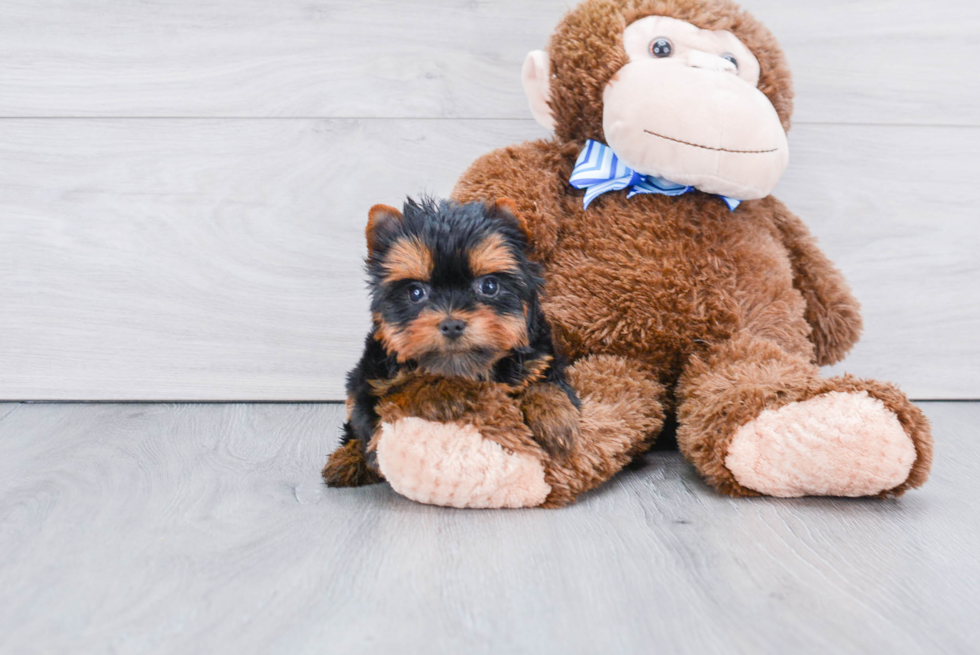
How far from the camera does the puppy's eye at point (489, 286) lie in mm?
996

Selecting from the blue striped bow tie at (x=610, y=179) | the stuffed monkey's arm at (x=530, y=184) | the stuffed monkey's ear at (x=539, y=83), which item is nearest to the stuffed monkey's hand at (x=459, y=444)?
the stuffed monkey's arm at (x=530, y=184)

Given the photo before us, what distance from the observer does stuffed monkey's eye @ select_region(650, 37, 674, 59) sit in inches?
51.4

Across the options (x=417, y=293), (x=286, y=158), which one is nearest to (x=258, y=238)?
(x=286, y=158)

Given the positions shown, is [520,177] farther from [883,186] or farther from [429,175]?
[883,186]

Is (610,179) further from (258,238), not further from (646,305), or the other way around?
(258,238)

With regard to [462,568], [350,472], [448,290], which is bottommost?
[350,472]

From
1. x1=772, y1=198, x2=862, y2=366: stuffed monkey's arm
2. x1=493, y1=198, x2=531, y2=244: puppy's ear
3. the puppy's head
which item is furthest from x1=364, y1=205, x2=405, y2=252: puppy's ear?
x1=772, y1=198, x2=862, y2=366: stuffed monkey's arm

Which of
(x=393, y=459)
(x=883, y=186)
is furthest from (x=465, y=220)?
(x=883, y=186)

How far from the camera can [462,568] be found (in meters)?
0.89

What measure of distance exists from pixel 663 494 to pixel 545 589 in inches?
14.2

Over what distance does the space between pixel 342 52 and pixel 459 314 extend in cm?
97

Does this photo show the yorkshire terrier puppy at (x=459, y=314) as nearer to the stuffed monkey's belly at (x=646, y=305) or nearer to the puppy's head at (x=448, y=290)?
the puppy's head at (x=448, y=290)

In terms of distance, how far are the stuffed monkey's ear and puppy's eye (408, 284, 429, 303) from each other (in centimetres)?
56

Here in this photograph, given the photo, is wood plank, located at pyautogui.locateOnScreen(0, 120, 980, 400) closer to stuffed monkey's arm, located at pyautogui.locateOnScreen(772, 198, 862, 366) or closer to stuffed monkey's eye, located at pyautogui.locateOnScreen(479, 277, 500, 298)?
stuffed monkey's arm, located at pyautogui.locateOnScreen(772, 198, 862, 366)
